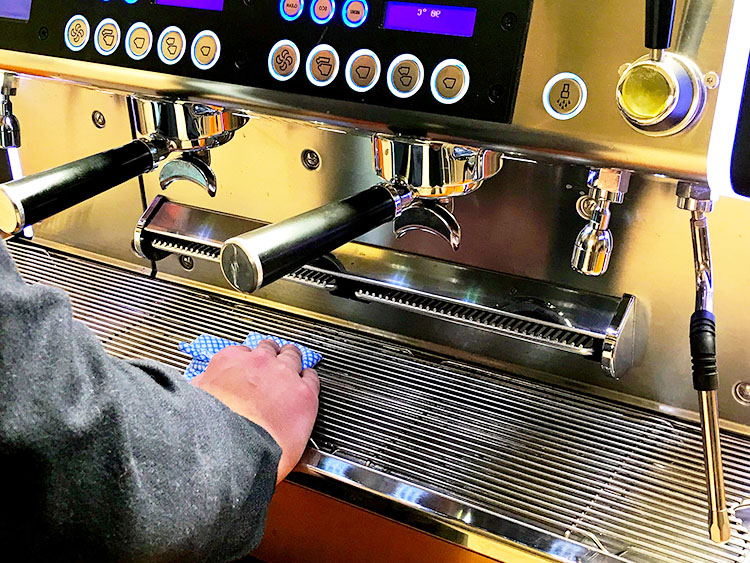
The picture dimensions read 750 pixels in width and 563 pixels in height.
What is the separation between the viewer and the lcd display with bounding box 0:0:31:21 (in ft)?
2.41

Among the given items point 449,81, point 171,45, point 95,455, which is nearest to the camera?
point 95,455

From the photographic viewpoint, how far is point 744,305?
0.65 m

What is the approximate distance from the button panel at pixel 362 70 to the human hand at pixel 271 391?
0.25m

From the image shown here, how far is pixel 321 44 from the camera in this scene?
1.97 feet

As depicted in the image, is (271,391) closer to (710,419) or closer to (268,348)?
(268,348)

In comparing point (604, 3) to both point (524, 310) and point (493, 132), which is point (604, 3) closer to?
point (493, 132)

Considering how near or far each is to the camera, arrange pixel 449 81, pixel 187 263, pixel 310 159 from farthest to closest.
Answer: pixel 187 263, pixel 310 159, pixel 449 81

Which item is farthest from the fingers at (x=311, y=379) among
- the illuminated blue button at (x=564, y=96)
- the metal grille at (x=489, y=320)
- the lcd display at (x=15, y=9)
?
the lcd display at (x=15, y=9)

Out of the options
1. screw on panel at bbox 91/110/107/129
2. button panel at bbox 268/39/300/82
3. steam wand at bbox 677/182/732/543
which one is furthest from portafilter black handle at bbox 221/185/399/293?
screw on panel at bbox 91/110/107/129

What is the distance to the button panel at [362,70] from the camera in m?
0.58

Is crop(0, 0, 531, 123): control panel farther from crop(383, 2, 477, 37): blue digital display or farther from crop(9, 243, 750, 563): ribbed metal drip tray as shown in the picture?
crop(9, 243, 750, 563): ribbed metal drip tray

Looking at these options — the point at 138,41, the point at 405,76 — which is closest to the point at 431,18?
the point at 405,76

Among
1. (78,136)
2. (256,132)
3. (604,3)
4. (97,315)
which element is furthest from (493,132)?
(78,136)

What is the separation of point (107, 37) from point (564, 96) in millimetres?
410
